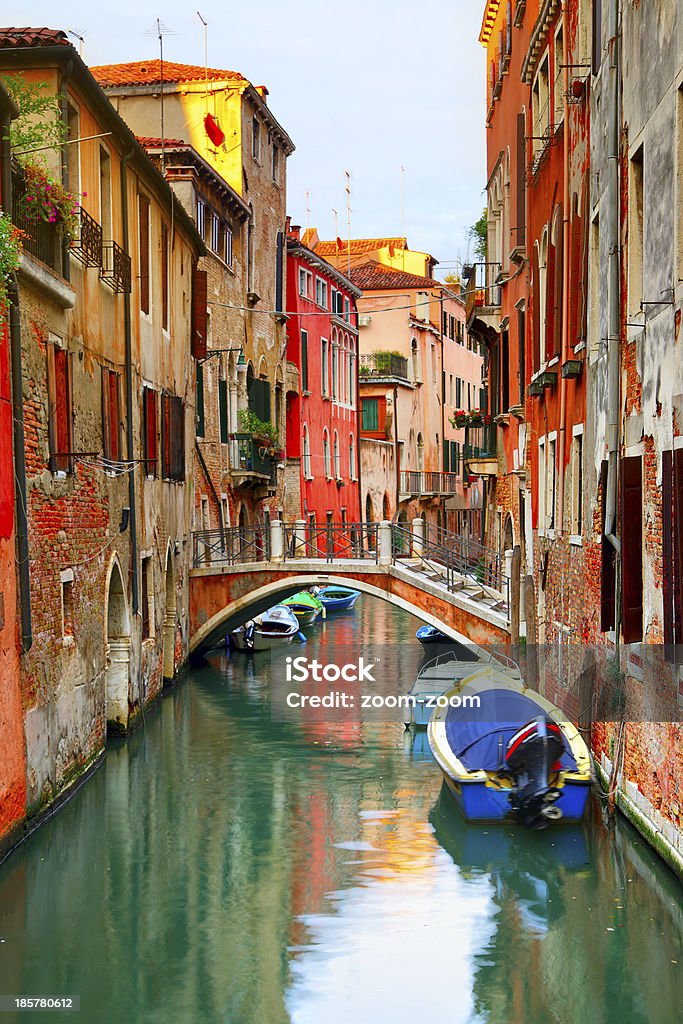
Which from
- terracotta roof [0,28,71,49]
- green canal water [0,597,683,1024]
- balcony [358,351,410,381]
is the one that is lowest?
green canal water [0,597,683,1024]

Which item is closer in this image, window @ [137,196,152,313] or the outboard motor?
the outboard motor

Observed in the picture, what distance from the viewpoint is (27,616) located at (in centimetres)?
1098

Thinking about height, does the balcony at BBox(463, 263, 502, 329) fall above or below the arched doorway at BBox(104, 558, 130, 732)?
above

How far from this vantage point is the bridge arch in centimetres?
1945

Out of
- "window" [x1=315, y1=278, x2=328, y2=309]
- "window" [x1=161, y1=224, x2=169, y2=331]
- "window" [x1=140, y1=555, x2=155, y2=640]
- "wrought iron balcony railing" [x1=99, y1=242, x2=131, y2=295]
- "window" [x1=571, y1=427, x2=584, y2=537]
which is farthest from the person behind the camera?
"window" [x1=315, y1=278, x2=328, y2=309]

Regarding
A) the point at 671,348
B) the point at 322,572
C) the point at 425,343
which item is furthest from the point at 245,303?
the point at 425,343

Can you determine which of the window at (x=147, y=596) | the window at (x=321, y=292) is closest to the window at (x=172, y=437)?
the window at (x=147, y=596)

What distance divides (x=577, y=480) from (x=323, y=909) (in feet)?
18.5

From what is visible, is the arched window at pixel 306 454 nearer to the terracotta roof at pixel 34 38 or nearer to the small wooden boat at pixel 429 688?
the small wooden boat at pixel 429 688

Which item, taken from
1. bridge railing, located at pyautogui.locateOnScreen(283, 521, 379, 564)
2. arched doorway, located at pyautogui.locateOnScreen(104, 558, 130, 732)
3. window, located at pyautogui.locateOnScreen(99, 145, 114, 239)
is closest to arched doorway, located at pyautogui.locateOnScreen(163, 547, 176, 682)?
bridge railing, located at pyautogui.locateOnScreen(283, 521, 379, 564)

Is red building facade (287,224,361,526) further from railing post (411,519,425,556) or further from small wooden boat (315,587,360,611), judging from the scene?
railing post (411,519,425,556)

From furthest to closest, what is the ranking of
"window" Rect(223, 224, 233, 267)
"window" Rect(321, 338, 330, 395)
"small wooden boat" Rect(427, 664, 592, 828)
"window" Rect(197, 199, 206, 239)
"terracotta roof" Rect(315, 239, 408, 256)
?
1. "terracotta roof" Rect(315, 239, 408, 256)
2. "window" Rect(321, 338, 330, 395)
3. "window" Rect(223, 224, 233, 267)
4. "window" Rect(197, 199, 206, 239)
5. "small wooden boat" Rect(427, 664, 592, 828)

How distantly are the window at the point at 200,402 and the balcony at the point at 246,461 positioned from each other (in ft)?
7.04

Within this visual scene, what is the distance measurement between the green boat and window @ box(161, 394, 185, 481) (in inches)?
392
